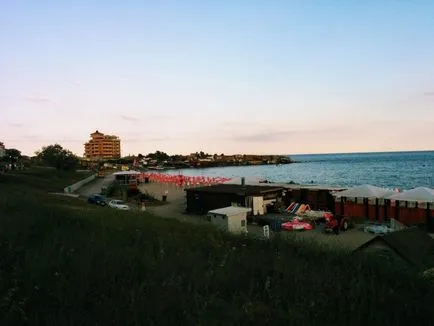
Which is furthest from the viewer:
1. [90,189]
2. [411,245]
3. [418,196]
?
[90,189]

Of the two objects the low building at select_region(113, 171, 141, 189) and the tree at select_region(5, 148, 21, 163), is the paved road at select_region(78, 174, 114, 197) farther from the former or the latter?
the tree at select_region(5, 148, 21, 163)

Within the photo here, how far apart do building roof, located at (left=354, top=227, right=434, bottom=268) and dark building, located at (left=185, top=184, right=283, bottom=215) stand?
2013 cm

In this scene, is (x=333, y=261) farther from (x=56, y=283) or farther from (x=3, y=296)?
(x=3, y=296)

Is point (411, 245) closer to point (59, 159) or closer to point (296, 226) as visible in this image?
point (296, 226)

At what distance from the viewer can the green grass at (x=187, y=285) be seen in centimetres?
521

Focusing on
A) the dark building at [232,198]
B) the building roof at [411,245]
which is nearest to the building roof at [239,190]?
the dark building at [232,198]

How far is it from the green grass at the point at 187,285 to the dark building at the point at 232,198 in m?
26.5

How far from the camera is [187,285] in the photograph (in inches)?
251

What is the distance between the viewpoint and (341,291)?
656 centimetres

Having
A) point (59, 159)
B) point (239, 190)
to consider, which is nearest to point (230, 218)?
point (239, 190)

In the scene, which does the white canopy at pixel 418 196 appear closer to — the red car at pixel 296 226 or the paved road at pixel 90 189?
the red car at pixel 296 226

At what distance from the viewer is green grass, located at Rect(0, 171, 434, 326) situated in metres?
5.21

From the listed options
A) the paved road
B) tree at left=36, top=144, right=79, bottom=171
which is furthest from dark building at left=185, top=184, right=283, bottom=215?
tree at left=36, top=144, right=79, bottom=171

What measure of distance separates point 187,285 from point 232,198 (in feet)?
99.9
